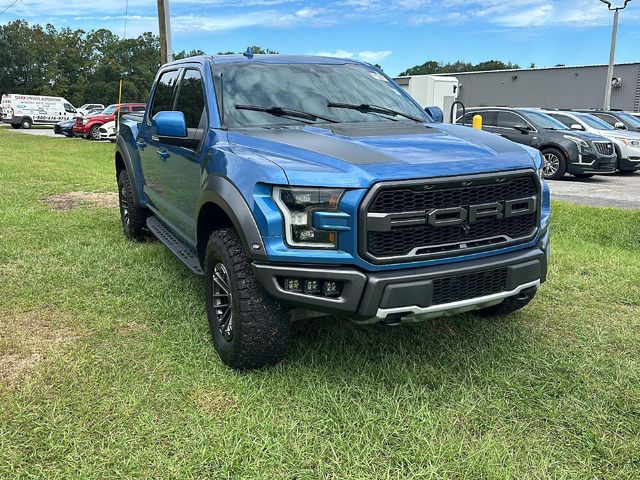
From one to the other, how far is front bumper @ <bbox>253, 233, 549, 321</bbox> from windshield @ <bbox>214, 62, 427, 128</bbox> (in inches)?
51.4

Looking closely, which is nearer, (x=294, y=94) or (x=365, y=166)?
(x=365, y=166)

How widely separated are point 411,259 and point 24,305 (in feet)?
10.3

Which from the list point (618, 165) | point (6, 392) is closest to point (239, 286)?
point (6, 392)

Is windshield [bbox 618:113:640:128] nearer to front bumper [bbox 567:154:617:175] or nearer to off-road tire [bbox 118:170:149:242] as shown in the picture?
front bumper [bbox 567:154:617:175]

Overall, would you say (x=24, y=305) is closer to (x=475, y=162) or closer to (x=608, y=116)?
(x=475, y=162)

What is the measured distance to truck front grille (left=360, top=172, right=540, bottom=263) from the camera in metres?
2.76

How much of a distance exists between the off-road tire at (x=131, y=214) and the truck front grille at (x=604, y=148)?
10.4 m

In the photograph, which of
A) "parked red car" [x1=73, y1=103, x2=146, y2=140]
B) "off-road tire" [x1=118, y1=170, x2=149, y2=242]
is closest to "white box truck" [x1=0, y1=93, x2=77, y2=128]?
"parked red car" [x1=73, y1=103, x2=146, y2=140]

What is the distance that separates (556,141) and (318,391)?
11558 mm

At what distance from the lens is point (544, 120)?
1361 centimetres

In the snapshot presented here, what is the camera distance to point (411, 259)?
2855 mm

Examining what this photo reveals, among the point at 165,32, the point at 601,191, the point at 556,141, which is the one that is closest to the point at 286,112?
the point at 601,191

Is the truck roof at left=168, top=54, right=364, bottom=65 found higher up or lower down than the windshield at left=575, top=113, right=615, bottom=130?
higher up

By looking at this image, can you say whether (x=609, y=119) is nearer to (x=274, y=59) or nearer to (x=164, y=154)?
(x=274, y=59)
